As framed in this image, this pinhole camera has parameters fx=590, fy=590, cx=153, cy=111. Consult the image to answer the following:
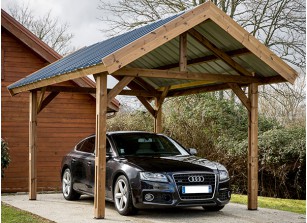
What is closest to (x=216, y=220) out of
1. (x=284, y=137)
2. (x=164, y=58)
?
(x=164, y=58)

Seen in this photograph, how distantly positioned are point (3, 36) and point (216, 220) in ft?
31.6

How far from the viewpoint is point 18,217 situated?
1088 cm

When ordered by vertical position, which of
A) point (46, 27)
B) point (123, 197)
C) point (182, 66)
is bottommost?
point (123, 197)

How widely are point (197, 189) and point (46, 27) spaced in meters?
31.5

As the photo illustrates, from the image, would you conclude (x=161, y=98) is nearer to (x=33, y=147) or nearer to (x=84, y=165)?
(x=84, y=165)

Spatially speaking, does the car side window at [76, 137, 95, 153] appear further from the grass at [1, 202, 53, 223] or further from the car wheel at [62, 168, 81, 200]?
the grass at [1, 202, 53, 223]

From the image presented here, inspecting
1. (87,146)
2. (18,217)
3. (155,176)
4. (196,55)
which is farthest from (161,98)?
(18,217)

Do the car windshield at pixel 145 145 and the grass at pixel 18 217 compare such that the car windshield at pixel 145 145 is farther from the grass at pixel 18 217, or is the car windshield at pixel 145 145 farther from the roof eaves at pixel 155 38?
the roof eaves at pixel 155 38

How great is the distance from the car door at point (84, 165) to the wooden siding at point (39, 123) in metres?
3.88

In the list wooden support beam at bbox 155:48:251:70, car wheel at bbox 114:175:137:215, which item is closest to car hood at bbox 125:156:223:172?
car wheel at bbox 114:175:137:215

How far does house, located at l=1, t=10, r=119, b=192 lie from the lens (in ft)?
56.2

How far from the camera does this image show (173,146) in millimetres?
12914

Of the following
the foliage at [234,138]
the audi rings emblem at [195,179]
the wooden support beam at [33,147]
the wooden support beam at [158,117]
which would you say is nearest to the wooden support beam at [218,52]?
the audi rings emblem at [195,179]

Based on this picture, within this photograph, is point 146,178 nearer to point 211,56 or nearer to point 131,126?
point 211,56
